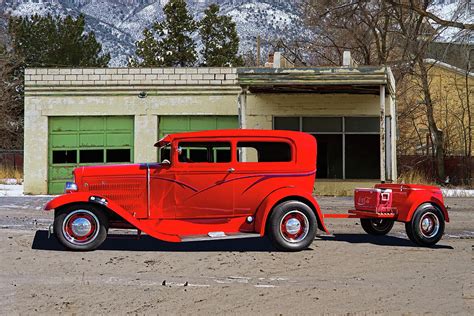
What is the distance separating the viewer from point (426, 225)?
9.91 metres

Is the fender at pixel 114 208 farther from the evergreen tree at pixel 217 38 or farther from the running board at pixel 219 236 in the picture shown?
the evergreen tree at pixel 217 38

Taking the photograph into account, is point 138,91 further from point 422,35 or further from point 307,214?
point 422,35

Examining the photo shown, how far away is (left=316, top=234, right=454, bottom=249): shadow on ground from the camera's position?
10.1 m

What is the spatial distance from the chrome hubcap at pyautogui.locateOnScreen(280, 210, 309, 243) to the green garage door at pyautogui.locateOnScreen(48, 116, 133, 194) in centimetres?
1477

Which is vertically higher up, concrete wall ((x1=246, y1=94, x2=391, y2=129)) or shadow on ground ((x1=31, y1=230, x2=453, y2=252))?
concrete wall ((x1=246, y1=94, x2=391, y2=129))

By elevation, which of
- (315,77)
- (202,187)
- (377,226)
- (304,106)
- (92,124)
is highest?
(315,77)

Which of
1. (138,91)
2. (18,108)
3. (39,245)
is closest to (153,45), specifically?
(18,108)

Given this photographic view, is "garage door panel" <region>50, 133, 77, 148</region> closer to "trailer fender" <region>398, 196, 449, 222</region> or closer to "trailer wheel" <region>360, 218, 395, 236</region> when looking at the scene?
"trailer wheel" <region>360, 218, 395, 236</region>

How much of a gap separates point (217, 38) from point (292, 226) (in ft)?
147

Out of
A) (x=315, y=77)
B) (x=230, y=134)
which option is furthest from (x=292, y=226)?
(x=315, y=77)

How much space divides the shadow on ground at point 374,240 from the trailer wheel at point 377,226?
122 mm

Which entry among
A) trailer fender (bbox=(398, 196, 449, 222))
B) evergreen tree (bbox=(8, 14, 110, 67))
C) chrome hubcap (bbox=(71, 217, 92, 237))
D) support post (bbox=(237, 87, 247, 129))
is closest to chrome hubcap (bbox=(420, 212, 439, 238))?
trailer fender (bbox=(398, 196, 449, 222))

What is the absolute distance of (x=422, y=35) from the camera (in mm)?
35062

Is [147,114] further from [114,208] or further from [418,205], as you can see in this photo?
[418,205]
